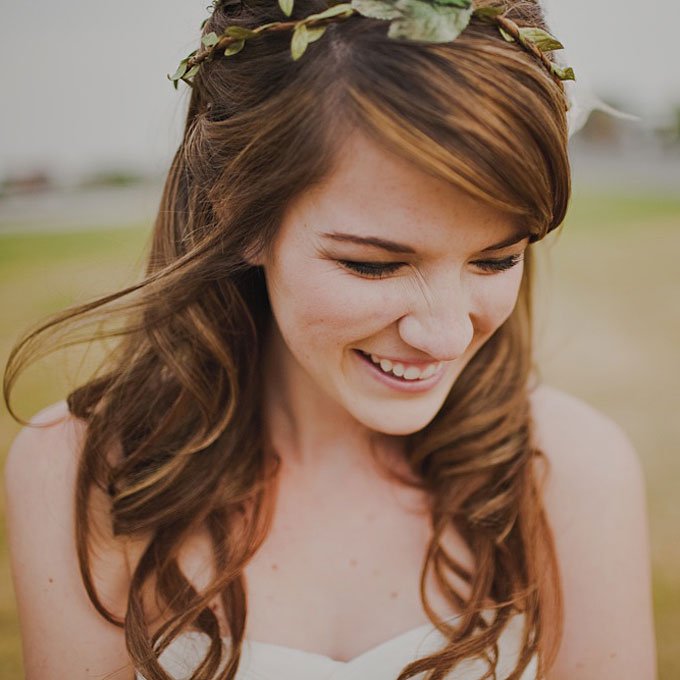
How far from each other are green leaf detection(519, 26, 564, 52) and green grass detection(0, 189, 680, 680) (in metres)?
2.27

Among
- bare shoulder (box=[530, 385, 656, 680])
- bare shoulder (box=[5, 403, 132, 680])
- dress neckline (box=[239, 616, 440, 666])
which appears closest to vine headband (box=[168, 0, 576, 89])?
bare shoulder (box=[530, 385, 656, 680])

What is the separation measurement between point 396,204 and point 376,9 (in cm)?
32

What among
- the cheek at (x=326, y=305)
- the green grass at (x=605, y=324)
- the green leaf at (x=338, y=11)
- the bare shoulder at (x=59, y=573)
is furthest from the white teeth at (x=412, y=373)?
the green grass at (x=605, y=324)

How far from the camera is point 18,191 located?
8.37 metres

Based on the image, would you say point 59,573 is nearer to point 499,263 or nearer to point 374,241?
point 374,241

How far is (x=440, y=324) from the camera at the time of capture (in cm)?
153

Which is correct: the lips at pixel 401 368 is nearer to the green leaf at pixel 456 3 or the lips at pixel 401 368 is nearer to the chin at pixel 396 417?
the chin at pixel 396 417

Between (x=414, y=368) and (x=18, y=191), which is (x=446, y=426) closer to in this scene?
(x=414, y=368)

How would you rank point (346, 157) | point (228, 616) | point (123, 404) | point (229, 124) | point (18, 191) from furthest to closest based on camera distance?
point (18, 191)
point (123, 404)
point (228, 616)
point (229, 124)
point (346, 157)

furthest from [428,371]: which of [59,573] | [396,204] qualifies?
[59,573]

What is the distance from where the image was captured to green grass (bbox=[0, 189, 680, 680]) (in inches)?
166

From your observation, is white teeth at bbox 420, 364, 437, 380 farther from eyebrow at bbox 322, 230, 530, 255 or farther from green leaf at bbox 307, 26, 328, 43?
green leaf at bbox 307, 26, 328, 43

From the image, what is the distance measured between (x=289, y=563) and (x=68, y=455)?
596mm

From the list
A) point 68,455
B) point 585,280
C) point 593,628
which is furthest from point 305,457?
point 585,280
